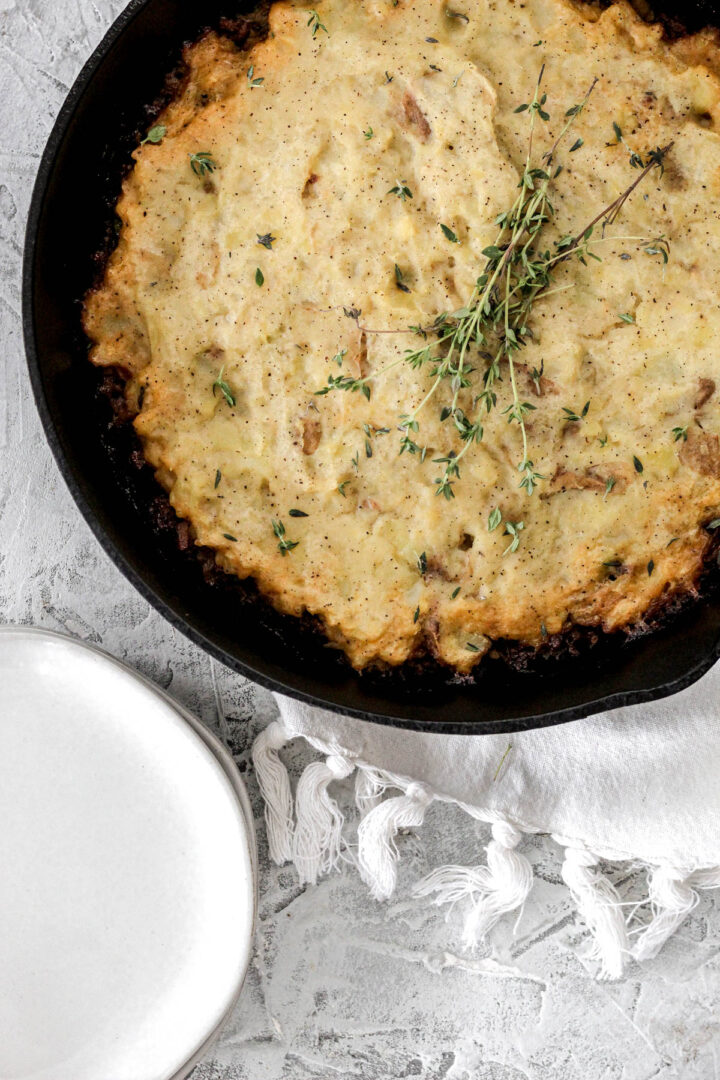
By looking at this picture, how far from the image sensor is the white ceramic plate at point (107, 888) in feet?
9.36

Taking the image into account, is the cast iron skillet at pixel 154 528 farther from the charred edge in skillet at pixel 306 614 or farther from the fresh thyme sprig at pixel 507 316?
the fresh thyme sprig at pixel 507 316

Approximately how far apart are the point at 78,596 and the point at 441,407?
1.36 meters

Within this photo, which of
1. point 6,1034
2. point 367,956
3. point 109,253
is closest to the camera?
point 109,253

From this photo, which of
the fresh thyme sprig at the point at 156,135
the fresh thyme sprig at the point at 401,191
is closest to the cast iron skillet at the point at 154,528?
the fresh thyme sprig at the point at 156,135

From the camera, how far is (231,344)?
7.88 feet

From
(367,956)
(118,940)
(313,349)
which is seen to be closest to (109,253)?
(313,349)

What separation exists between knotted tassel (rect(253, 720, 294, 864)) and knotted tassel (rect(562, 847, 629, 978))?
91cm

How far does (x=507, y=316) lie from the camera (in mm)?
2266

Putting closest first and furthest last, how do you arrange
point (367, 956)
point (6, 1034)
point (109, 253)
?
point (109, 253) → point (6, 1034) → point (367, 956)

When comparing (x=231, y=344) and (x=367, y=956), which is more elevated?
(x=231, y=344)

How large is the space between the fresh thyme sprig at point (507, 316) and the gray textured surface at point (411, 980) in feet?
3.78

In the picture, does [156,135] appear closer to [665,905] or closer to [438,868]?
[438,868]

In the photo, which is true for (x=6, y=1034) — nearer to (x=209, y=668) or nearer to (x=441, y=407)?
(x=209, y=668)

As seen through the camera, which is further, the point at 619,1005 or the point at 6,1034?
the point at 619,1005
